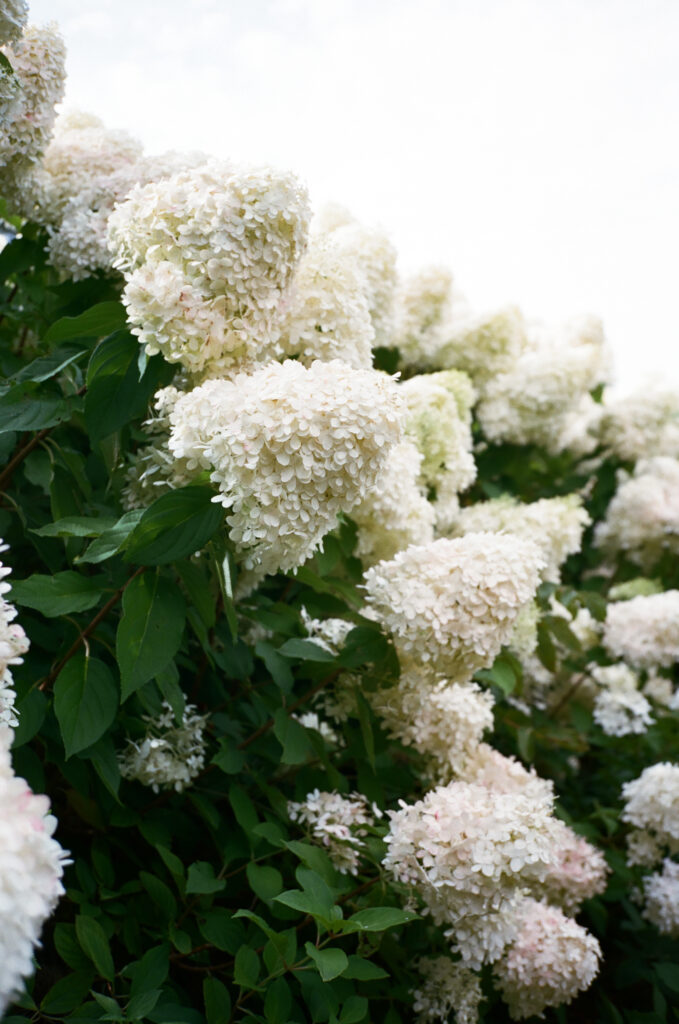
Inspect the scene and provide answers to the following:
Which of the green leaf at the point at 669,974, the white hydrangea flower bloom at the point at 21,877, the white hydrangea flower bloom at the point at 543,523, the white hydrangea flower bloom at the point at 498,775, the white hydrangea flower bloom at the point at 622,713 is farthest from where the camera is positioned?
the white hydrangea flower bloom at the point at 622,713

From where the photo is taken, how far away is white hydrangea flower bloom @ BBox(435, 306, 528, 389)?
119 inches

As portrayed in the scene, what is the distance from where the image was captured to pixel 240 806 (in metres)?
1.66

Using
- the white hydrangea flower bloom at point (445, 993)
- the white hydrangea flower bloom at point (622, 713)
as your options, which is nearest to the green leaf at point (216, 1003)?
the white hydrangea flower bloom at point (445, 993)

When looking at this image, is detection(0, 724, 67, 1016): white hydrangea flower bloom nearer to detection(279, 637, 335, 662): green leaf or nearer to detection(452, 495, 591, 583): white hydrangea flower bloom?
detection(279, 637, 335, 662): green leaf

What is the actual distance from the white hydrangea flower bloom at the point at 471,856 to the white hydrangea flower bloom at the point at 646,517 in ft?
7.91

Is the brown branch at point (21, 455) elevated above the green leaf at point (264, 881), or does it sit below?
above

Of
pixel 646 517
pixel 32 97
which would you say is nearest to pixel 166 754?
pixel 32 97

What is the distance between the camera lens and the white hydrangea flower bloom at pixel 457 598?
1.51m

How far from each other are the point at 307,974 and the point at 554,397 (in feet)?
7.54

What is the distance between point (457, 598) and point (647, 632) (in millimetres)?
1684

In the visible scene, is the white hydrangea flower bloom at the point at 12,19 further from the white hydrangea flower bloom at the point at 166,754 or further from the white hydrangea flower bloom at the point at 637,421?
the white hydrangea flower bloom at the point at 637,421

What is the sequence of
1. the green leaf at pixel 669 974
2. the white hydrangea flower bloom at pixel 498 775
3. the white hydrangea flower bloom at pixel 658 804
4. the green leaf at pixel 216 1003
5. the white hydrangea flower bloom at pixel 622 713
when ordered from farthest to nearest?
the white hydrangea flower bloom at pixel 622 713, the white hydrangea flower bloom at pixel 658 804, the green leaf at pixel 669 974, the white hydrangea flower bloom at pixel 498 775, the green leaf at pixel 216 1003

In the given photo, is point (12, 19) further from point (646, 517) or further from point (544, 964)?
point (646, 517)

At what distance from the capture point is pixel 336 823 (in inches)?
66.4
